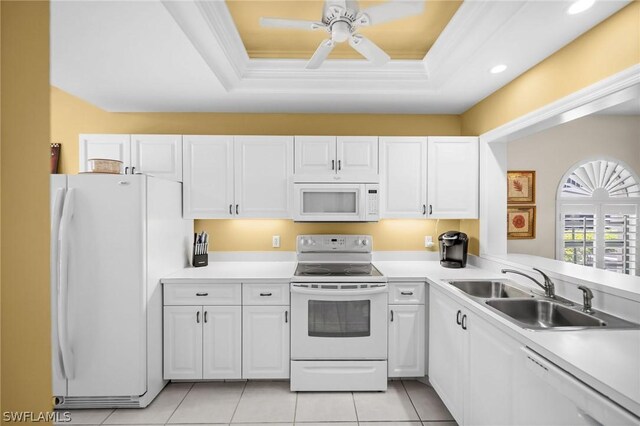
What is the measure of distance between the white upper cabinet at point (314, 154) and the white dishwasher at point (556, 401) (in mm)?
2050

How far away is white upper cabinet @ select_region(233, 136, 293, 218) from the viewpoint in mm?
2928

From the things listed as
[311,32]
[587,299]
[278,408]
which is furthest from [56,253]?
[587,299]

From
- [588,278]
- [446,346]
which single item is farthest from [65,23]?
[588,278]

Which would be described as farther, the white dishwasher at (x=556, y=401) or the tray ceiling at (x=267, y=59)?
the tray ceiling at (x=267, y=59)

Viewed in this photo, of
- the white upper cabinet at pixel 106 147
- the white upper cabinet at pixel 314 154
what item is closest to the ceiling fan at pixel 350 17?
the white upper cabinet at pixel 314 154

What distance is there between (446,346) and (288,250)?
1.68 meters

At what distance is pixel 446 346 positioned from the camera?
7.34 ft

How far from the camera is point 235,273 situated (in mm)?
2729

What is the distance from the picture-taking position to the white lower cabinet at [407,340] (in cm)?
260

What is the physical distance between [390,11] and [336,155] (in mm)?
1476

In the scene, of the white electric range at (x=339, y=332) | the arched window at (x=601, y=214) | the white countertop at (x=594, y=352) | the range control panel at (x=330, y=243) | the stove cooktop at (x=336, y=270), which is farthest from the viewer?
the arched window at (x=601, y=214)

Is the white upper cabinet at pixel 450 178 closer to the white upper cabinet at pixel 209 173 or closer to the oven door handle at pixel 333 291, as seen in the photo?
the oven door handle at pixel 333 291

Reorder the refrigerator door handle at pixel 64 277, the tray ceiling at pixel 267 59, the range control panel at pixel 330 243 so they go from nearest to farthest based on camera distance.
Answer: the tray ceiling at pixel 267 59 < the refrigerator door handle at pixel 64 277 < the range control panel at pixel 330 243

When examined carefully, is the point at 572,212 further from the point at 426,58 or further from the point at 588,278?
the point at 426,58
